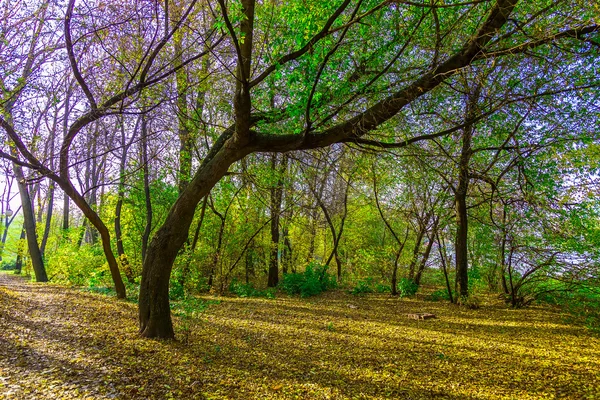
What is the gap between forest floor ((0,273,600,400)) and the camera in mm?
3188

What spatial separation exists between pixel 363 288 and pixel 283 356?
22.3 feet

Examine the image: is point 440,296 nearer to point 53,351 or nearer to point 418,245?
point 418,245

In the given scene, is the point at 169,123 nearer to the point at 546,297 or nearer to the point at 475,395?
the point at 475,395

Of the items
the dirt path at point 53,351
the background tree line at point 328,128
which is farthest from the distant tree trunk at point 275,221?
the dirt path at point 53,351

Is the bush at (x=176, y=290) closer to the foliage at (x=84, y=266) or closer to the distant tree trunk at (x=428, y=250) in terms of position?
the foliage at (x=84, y=266)

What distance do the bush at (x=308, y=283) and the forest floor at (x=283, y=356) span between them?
2933 millimetres

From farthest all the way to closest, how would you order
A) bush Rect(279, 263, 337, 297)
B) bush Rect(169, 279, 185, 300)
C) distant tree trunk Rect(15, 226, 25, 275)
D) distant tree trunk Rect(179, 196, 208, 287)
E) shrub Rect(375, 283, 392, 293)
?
distant tree trunk Rect(15, 226, 25, 275) → shrub Rect(375, 283, 392, 293) → bush Rect(279, 263, 337, 297) → distant tree trunk Rect(179, 196, 208, 287) → bush Rect(169, 279, 185, 300)

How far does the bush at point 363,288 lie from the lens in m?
10.5

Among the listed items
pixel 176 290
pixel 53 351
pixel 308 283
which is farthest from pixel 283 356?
pixel 308 283

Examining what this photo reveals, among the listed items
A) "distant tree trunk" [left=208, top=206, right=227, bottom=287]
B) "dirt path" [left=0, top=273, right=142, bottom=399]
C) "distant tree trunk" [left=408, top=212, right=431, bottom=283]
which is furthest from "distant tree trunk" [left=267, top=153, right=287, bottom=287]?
"dirt path" [left=0, top=273, right=142, bottom=399]

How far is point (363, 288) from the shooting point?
10.7 meters

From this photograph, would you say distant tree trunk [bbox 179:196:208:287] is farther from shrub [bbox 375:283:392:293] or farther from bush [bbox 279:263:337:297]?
shrub [bbox 375:283:392:293]

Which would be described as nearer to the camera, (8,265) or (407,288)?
(407,288)

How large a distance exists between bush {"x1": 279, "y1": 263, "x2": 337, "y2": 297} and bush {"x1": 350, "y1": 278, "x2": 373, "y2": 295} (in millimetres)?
1006
